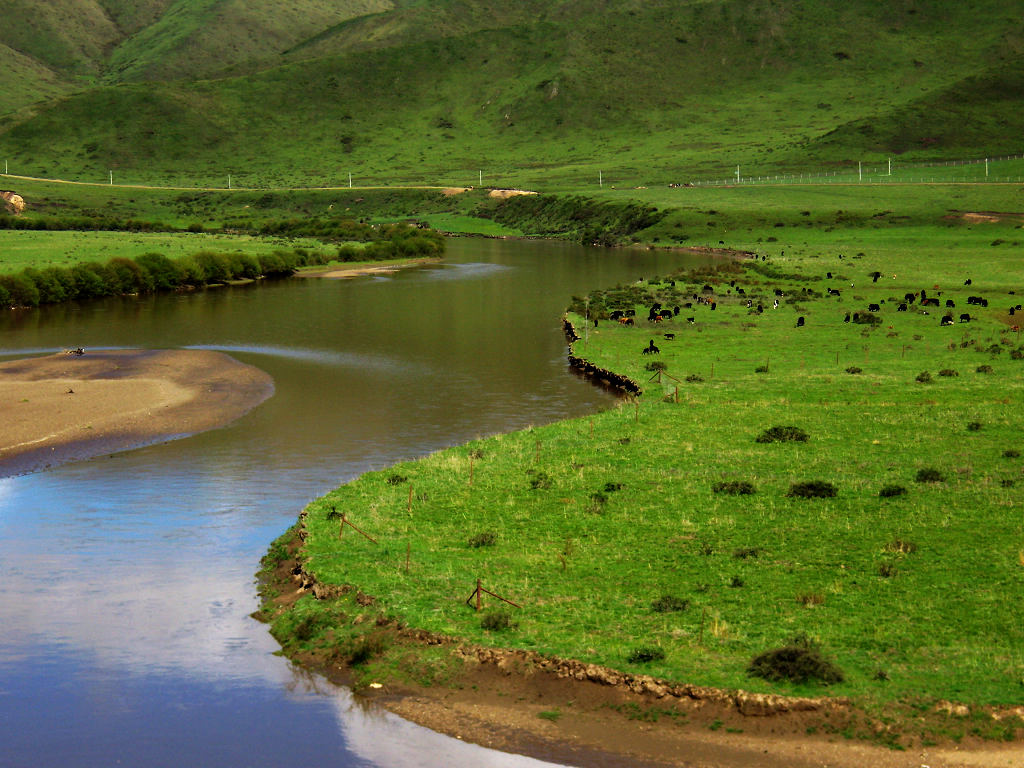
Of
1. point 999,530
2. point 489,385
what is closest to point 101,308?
point 489,385

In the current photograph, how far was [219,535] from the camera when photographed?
42.2 meters

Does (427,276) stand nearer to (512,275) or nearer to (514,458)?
(512,275)

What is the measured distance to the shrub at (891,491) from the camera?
39.6 metres

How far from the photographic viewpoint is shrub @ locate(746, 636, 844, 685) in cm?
2683

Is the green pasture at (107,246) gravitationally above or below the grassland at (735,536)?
above

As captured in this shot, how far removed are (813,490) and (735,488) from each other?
2.61 meters

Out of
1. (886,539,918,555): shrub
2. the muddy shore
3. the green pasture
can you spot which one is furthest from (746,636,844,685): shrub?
the green pasture

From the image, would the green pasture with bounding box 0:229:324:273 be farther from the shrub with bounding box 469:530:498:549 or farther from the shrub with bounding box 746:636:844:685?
the shrub with bounding box 746:636:844:685

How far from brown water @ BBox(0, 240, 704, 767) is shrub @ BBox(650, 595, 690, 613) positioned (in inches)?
248

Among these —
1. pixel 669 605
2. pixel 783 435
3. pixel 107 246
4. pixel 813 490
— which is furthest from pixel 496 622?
pixel 107 246

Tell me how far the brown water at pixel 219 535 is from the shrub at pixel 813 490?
17129 mm

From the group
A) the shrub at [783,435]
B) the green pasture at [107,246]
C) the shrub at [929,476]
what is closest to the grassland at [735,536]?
the shrub at [929,476]

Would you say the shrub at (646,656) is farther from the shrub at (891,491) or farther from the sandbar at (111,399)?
the sandbar at (111,399)

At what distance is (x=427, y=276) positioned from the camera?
469 ft
